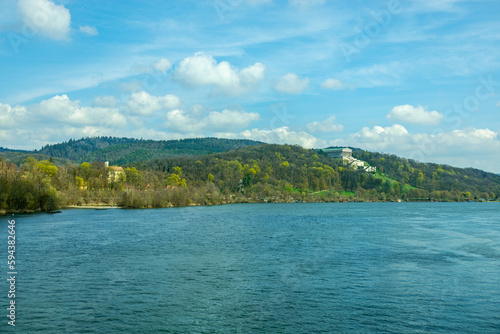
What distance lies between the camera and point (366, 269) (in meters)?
34.7

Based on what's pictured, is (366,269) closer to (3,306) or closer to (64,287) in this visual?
(64,287)

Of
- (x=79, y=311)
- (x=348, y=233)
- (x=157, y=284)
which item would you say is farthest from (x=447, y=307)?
(x=348, y=233)

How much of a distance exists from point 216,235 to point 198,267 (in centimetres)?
2325

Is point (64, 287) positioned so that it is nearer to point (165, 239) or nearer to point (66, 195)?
point (165, 239)

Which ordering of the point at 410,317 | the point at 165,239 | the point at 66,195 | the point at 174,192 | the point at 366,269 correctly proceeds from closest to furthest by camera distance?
the point at 410,317
the point at 366,269
the point at 165,239
the point at 66,195
the point at 174,192

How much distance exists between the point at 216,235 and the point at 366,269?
28.7 metres

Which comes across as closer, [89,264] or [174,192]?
[89,264]

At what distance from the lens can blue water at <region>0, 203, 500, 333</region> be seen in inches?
873

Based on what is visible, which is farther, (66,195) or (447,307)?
(66,195)

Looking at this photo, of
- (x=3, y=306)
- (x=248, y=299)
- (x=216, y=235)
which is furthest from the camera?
(x=216, y=235)

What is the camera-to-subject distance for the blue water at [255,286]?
2217cm

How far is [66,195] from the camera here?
131 meters

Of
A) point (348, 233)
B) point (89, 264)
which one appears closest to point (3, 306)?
point (89, 264)

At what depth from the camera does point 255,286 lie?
29609mm
